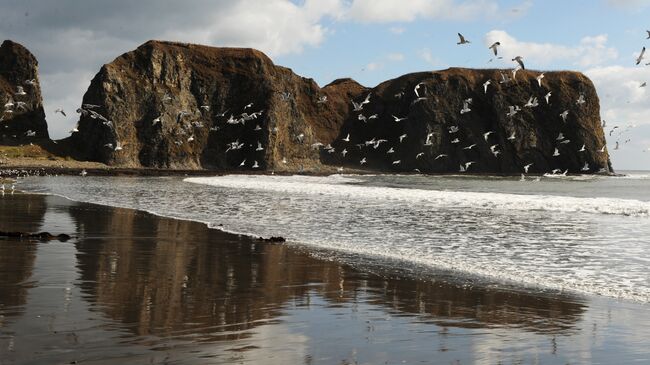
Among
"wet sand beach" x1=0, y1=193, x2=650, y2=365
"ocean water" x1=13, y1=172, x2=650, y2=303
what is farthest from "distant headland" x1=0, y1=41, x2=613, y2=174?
"wet sand beach" x1=0, y1=193, x2=650, y2=365

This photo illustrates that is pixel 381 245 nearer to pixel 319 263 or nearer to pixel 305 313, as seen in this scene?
pixel 319 263

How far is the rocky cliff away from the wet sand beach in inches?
3394

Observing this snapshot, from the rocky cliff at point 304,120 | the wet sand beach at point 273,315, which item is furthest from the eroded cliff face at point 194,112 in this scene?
the wet sand beach at point 273,315

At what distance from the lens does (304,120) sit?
443ft

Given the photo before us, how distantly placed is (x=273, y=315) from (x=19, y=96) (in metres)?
118

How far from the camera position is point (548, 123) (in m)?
148

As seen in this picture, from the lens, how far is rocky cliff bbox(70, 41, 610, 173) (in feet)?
366

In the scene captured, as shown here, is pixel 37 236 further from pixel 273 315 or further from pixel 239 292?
pixel 273 315

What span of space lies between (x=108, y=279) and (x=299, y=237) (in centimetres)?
788

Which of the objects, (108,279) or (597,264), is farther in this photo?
(597,264)

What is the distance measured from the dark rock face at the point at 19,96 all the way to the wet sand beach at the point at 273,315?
106 m

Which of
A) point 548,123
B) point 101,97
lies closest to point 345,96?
point 548,123

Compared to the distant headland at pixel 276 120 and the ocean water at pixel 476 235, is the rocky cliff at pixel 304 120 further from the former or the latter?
the ocean water at pixel 476 235

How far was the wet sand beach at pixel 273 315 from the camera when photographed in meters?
6.41
